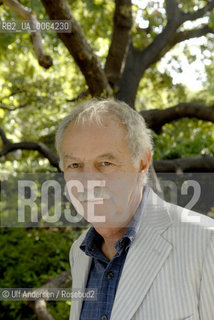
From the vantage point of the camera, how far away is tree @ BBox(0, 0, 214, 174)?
14.2 feet

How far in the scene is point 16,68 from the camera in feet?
22.7

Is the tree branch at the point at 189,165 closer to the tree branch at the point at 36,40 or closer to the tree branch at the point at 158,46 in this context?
the tree branch at the point at 158,46

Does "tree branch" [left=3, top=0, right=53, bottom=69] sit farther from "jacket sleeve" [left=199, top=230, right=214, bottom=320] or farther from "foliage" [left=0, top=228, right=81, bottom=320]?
"foliage" [left=0, top=228, right=81, bottom=320]

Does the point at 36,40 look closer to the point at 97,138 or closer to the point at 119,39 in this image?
the point at 97,138

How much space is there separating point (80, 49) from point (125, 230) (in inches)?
95.0

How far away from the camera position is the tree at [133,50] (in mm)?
4316

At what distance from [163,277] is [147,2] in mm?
4361

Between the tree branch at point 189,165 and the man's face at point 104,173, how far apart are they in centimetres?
303

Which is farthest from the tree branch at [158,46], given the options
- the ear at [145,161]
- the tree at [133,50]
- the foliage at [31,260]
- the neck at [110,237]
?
the neck at [110,237]

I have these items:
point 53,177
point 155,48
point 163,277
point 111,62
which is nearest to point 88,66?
point 111,62

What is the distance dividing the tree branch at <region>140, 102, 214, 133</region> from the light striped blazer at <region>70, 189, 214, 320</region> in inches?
143

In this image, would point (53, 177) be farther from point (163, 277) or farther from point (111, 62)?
point (163, 277)

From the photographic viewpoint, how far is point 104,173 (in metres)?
1.96

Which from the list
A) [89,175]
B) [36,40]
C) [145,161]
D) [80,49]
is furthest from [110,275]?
[80,49]
